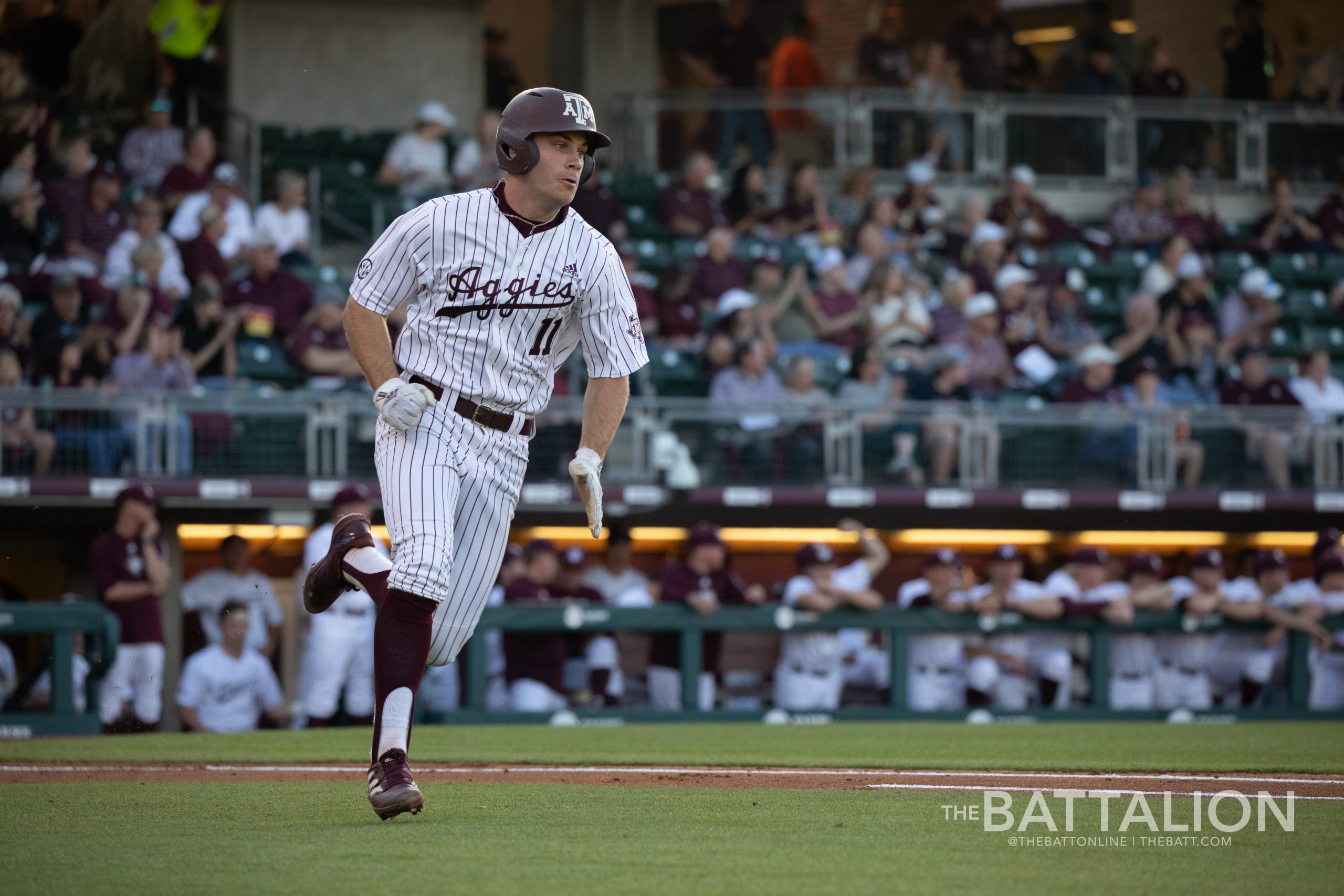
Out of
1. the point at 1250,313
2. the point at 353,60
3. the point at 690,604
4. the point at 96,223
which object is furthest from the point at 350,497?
the point at 1250,313

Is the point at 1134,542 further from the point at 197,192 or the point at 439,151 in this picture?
the point at 197,192

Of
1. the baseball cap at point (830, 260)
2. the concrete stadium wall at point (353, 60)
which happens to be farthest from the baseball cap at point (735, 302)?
the concrete stadium wall at point (353, 60)

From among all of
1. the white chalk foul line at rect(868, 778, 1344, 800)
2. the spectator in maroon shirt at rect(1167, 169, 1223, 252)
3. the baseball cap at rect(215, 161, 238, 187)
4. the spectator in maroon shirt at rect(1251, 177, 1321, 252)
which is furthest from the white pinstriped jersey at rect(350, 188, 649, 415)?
the spectator in maroon shirt at rect(1251, 177, 1321, 252)

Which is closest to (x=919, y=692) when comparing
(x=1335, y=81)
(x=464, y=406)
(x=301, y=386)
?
(x=301, y=386)

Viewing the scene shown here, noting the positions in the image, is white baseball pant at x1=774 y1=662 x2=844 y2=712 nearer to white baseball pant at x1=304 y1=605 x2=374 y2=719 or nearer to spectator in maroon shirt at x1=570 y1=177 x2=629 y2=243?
white baseball pant at x1=304 y1=605 x2=374 y2=719

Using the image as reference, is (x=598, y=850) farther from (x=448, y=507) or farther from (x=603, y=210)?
(x=603, y=210)

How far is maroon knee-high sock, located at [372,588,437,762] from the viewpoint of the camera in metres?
4.32

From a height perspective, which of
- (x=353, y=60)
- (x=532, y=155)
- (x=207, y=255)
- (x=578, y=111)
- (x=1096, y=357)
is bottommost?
(x=1096, y=357)

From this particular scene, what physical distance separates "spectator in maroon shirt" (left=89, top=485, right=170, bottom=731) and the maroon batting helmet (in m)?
5.51

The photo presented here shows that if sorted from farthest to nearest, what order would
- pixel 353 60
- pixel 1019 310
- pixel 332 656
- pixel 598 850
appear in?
pixel 353 60, pixel 1019 310, pixel 332 656, pixel 598 850

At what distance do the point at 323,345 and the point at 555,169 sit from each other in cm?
672

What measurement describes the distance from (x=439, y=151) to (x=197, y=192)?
1.88 m

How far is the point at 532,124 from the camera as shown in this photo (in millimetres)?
4512

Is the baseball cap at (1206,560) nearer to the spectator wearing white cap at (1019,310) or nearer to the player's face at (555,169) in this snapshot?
the spectator wearing white cap at (1019,310)
